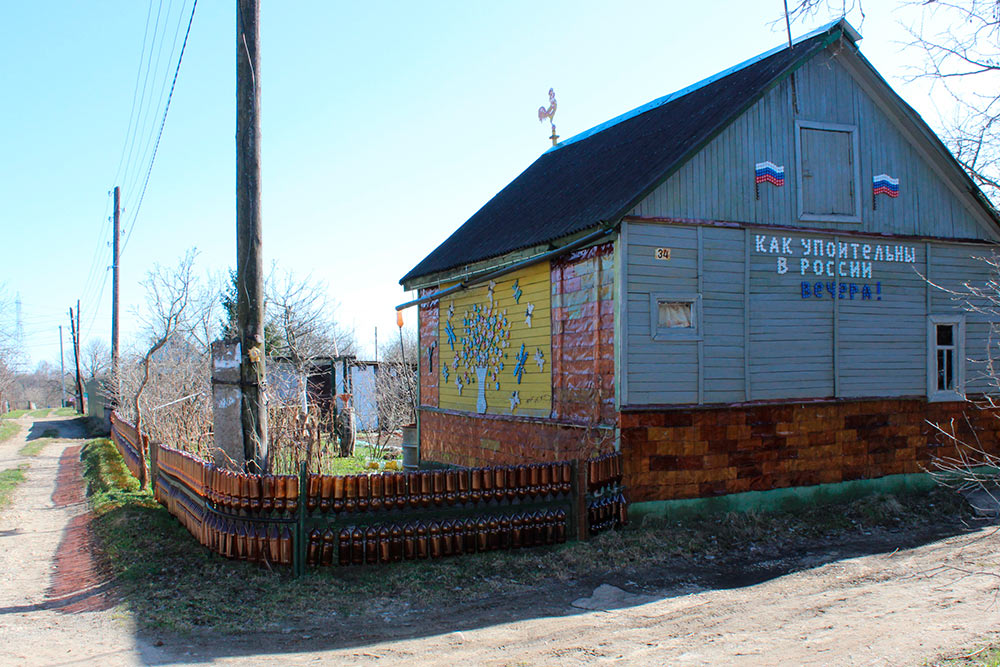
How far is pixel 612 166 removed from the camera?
13102 millimetres

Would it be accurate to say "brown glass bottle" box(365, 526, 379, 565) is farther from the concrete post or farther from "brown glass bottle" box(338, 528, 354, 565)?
the concrete post

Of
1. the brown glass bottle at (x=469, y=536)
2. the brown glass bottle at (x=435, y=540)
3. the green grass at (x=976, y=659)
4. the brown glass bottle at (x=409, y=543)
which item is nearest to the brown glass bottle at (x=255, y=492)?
the brown glass bottle at (x=409, y=543)

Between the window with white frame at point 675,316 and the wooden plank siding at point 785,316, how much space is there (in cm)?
7

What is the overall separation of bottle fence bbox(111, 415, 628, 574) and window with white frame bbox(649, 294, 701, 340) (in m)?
2.14

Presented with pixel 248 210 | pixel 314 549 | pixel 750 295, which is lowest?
pixel 314 549

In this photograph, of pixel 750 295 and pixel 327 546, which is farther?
pixel 750 295

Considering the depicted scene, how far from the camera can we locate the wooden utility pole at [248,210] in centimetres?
871

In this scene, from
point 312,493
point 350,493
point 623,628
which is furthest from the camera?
point 350,493

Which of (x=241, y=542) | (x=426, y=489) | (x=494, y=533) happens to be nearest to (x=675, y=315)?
(x=494, y=533)

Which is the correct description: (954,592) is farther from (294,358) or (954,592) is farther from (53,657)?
(294,358)

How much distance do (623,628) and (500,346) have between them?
7.49 meters

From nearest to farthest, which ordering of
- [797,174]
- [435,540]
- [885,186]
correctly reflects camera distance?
[435,540]
[797,174]
[885,186]

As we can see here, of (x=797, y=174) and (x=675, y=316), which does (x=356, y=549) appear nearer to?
(x=675, y=316)

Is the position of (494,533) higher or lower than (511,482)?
lower
